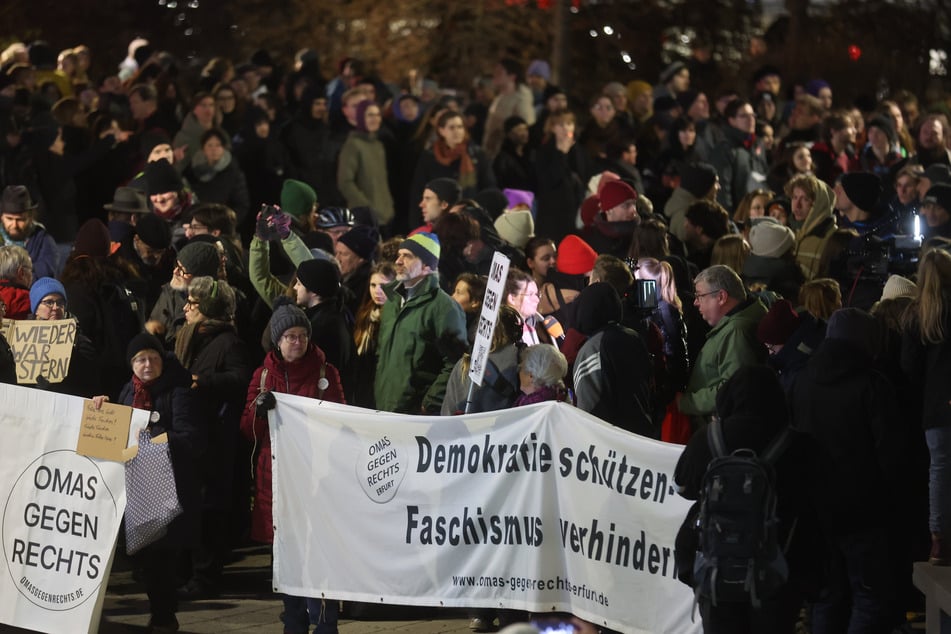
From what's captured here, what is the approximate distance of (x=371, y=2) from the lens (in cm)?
2884

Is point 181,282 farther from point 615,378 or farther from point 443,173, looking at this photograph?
point 443,173

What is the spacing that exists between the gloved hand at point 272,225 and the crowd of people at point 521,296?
0.07 feet

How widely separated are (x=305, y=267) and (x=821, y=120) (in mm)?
9878

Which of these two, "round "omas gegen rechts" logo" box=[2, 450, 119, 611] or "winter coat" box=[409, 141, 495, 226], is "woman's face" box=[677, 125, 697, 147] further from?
"round "omas gegen rechts" logo" box=[2, 450, 119, 611]

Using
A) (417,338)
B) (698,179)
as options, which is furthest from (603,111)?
(417,338)

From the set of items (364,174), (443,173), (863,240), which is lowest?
(364,174)

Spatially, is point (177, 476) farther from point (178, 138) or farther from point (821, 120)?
point (821, 120)

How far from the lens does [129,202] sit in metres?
14.5

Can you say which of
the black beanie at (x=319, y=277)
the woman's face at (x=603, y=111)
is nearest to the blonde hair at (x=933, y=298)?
the black beanie at (x=319, y=277)

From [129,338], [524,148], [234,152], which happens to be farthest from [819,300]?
[234,152]

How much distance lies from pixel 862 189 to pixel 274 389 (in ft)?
Answer: 19.5

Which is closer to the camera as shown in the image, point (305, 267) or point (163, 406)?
point (163, 406)

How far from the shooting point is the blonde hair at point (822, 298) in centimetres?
1091

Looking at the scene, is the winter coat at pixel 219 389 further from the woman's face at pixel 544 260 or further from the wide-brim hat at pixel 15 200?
the wide-brim hat at pixel 15 200
